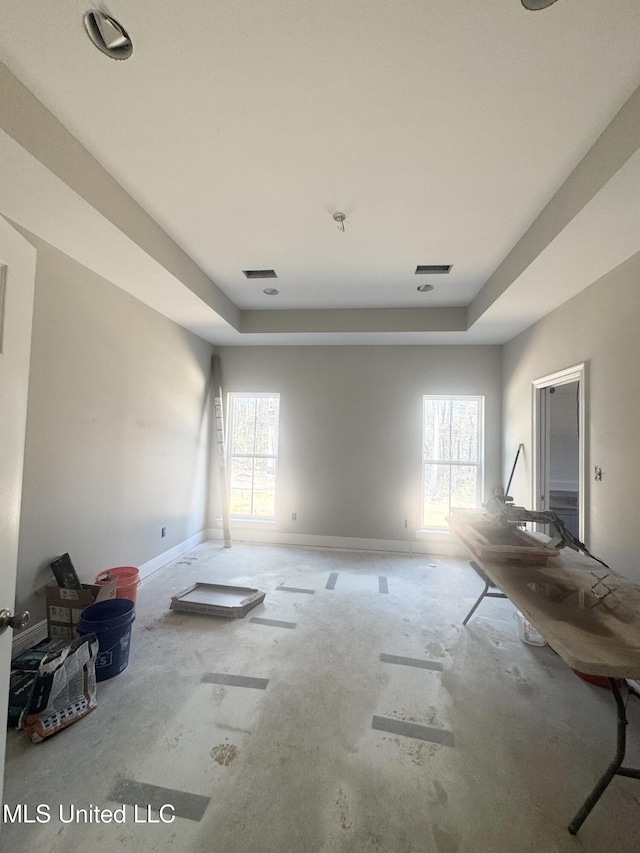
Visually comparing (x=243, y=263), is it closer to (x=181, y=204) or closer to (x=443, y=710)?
(x=181, y=204)

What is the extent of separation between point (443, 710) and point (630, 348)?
→ 255cm

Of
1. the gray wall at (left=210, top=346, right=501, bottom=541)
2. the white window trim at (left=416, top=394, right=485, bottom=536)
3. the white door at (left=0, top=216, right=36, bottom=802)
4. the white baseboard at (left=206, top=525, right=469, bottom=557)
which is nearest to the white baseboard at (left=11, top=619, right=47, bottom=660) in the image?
the white door at (left=0, top=216, right=36, bottom=802)

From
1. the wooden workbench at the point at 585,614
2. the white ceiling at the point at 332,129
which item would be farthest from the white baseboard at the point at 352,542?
the white ceiling at the point at 332,129

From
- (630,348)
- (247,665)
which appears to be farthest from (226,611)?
(630,348)

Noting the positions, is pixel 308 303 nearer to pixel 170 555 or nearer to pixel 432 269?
pixel 432 269

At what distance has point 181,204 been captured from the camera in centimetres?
232

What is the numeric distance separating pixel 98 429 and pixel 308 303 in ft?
8.71

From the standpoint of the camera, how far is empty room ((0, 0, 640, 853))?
4.21 ft

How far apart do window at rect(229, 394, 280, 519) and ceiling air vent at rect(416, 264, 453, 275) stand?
254cm

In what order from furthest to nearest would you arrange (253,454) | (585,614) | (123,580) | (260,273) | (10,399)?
1. (253,454)
2. (260,273)
3. (123,580)
4. (585,614)
5. (10,399)

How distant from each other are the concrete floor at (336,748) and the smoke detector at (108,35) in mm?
3060

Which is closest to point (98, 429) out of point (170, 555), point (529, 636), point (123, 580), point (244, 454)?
point (123, 580)

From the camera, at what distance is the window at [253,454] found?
4.95 meters

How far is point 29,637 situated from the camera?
224 centimetres
